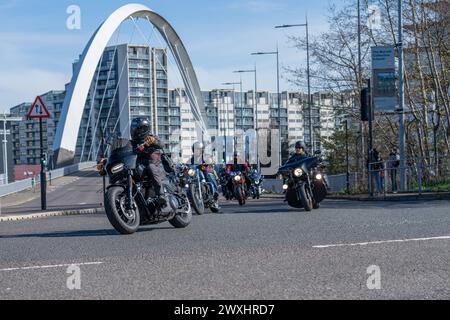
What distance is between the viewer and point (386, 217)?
11.9 metres

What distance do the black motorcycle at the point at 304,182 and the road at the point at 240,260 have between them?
2.87 meters

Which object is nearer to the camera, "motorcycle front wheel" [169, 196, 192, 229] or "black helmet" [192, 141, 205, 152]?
"motorcycle front wheel" [169, 196, 192, 229]

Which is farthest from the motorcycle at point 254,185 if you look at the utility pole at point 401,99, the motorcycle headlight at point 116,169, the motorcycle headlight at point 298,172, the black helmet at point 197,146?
the motorcycle headlight at point 116,169

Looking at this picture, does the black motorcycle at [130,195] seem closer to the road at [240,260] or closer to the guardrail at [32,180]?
the road at [240,260]

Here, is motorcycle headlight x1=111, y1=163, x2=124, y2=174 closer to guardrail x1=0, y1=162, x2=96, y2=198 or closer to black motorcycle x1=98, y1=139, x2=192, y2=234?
black motorcycle x1=98, y1=139, x2=192, y2=234

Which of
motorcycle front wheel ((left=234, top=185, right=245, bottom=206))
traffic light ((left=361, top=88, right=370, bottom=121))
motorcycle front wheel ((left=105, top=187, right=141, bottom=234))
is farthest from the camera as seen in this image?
traffic light ((left=361, top=88, right=370, bottom=121))

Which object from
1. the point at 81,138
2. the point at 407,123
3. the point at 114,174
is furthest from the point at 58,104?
the point at 114,174

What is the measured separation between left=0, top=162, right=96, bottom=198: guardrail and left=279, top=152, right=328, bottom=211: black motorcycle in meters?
32.4

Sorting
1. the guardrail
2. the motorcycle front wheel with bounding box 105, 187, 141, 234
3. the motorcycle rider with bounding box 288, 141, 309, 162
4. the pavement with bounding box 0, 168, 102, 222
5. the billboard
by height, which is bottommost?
the pavement with bounding box 0, 168, 102, 222

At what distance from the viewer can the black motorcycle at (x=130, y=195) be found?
9891 millimetres

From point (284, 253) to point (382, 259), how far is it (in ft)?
3.65

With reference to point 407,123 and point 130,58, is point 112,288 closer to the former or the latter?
point 407,123

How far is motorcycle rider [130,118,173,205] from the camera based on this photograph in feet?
34.0

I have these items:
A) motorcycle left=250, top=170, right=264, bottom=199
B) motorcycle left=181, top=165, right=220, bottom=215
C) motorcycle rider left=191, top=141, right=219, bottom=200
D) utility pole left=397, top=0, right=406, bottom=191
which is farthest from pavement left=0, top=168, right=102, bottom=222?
motorcycle left=181, top=165, right=220, bottom=215
